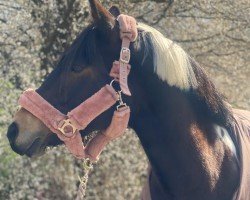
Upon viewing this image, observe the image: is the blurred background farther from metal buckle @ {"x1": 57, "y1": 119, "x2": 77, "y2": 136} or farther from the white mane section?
the white mane section

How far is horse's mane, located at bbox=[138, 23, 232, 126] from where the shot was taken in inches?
118

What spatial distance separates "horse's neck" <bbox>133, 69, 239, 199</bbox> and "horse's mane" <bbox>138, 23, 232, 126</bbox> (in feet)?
0.18

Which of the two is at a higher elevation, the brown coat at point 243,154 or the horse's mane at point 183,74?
the horse's mane at point 183,74

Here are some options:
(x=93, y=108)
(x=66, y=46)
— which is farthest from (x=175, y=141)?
(x=66, y=46)

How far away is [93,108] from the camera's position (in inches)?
119

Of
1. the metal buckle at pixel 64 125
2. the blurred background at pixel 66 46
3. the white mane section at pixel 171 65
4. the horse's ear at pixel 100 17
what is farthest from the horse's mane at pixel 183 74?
the blurred background at pixel 66 46

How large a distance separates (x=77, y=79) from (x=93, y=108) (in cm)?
17

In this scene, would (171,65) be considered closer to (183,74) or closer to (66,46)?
(183,74)

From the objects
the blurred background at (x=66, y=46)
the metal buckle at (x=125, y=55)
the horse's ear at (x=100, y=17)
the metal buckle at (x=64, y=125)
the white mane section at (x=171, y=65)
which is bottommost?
the blurred background at (x=66, y=46)

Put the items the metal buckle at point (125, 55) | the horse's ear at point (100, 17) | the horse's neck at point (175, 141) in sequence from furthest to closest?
the horse's neck at point (175, 141) < the metal buckle at point (125, 55) < the horse's ear at point (100, 17)

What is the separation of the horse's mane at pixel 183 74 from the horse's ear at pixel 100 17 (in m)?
0.21

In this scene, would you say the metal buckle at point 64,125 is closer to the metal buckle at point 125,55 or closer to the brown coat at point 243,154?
the metal buckle at point 125,55

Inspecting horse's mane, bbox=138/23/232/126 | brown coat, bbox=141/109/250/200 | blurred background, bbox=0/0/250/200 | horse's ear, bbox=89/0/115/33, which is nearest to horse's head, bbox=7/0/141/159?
horse's ear, bbox=89/0/115/33

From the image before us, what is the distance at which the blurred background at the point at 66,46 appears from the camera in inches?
262
